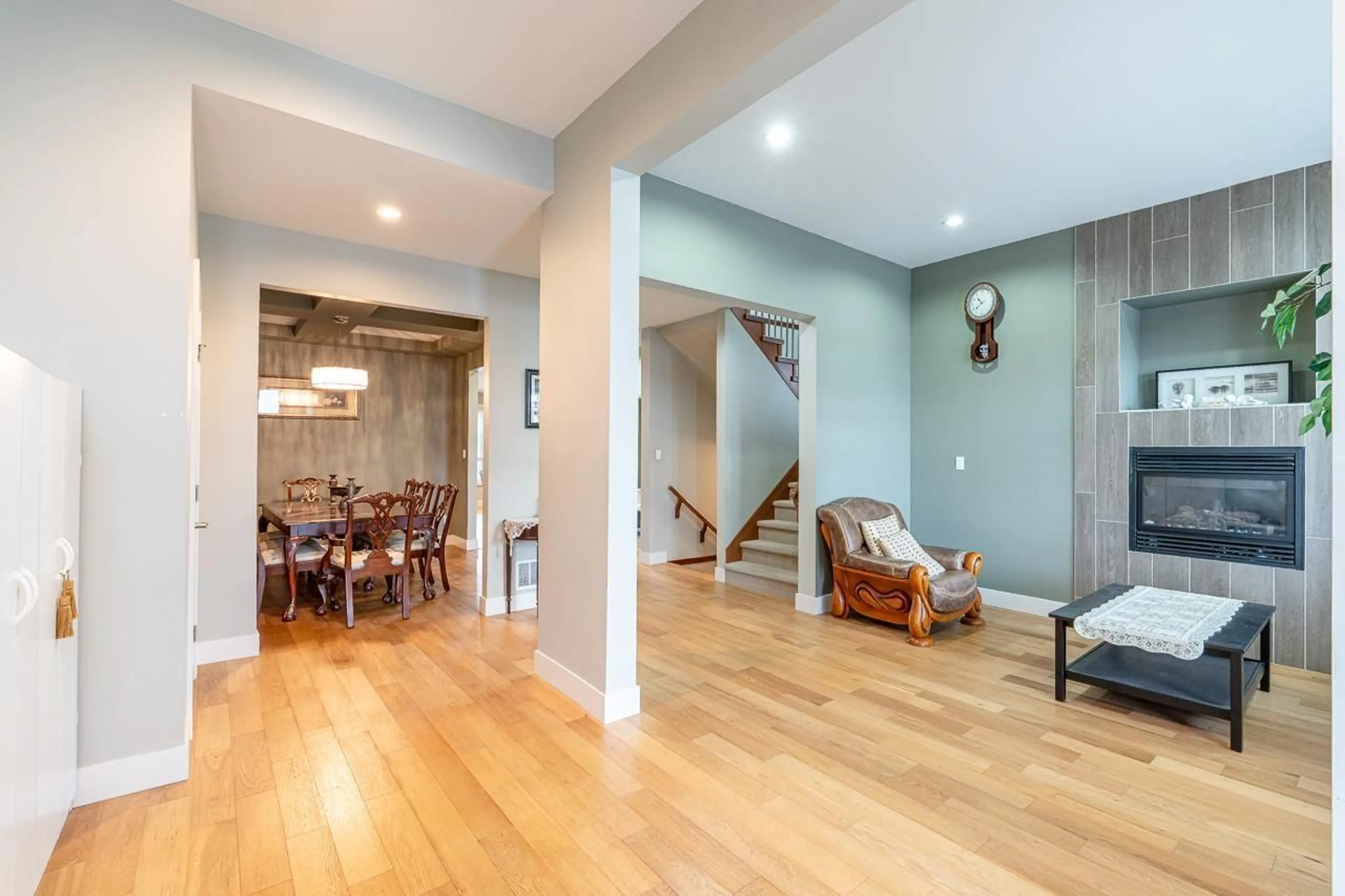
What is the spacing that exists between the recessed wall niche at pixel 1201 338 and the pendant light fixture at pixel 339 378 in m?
6.21

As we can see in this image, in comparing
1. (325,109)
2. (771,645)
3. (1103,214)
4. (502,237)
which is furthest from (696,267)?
(1103,214)

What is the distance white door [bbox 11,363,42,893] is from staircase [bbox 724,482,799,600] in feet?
14.5

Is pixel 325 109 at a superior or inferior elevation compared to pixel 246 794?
superior

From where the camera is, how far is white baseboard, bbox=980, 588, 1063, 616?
457 cm

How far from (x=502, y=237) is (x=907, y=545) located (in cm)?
357

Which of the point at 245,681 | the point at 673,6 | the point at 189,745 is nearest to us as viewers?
the point at 673,6

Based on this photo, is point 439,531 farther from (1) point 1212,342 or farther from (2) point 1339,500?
(1) point 1212,342

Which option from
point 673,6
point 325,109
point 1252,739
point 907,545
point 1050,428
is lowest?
point 1252,739

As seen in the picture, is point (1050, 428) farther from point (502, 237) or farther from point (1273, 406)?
point (502, 237)

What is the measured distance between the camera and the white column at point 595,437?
2787 millimetres

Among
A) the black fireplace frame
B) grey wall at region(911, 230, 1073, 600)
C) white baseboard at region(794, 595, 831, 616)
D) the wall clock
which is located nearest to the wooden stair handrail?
white baseboard at region(794, 595, 831, 616)

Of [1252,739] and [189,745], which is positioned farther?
[1252,739]

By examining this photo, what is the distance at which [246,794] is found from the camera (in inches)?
84.8

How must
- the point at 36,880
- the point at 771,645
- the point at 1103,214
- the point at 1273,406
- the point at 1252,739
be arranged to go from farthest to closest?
the point at 1103,214, the point at 771,645, the point at 1273,406, the point at 1252,739, the point at 36,880
